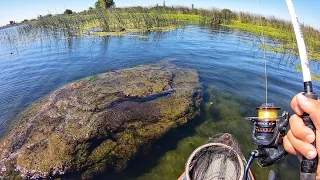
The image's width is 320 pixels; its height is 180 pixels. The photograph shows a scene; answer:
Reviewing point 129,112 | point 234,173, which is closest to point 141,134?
point 129,112

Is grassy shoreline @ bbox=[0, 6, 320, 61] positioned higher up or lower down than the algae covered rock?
higher up

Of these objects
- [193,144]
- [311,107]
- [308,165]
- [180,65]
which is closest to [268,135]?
[308,165]

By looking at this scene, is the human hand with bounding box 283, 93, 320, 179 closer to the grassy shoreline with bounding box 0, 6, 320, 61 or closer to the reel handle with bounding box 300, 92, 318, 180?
the reel handle with bounding box 300, 92, 318, 180

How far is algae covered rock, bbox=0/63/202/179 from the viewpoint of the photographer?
6.19 meters

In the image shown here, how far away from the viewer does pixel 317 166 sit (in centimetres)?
180

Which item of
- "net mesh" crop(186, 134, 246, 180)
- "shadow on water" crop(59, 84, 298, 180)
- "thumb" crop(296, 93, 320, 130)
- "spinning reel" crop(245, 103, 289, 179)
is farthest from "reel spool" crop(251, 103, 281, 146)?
"shadow on water" crop(59, 84, 298, 180)

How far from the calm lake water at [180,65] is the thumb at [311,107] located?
505 cm

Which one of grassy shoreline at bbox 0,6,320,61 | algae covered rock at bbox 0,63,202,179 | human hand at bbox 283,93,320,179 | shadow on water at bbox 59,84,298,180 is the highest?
grassy shoreline at bbox 0,6,320,61

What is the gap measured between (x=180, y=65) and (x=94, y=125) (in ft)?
26.7

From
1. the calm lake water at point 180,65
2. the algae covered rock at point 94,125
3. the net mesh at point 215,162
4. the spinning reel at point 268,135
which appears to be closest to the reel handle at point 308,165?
the spinning reel at point 268,135

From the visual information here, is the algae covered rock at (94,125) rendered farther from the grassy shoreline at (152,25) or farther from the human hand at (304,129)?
the grassy shoreline at (152,25)

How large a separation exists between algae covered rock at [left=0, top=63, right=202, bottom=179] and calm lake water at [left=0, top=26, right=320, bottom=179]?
1.34ft

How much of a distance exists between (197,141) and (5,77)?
1134 cm

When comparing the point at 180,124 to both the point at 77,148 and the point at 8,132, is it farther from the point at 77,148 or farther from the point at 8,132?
the point at 8,132
